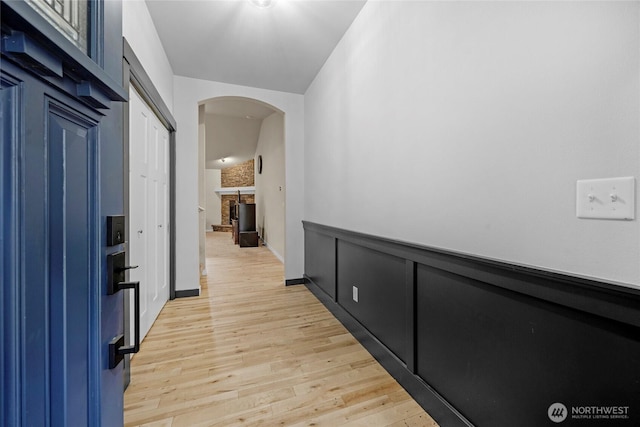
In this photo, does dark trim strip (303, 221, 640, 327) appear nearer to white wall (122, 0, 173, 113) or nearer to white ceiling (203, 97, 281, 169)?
white wall (122, 0, 173, 113)

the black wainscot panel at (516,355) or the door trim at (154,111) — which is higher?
the door trim at (154,111)

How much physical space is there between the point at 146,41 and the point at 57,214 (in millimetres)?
2253

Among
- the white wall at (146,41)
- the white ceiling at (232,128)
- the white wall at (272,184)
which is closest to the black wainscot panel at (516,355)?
the white wall at (146,41)

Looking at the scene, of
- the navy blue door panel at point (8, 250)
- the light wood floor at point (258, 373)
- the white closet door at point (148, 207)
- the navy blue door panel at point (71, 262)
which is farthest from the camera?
the white closet door at point (148, 207)

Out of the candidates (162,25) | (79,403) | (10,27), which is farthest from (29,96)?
(162,25)

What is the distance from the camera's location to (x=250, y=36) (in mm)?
2521

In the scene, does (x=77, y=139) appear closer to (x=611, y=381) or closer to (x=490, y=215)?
(x=490, y=215)

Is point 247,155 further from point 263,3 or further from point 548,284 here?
point 548,284

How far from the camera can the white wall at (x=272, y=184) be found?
514 cm

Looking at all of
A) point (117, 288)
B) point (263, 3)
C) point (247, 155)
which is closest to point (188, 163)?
point (263, 3)

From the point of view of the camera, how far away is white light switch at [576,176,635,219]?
0.75 m

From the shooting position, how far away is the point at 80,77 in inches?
20.5

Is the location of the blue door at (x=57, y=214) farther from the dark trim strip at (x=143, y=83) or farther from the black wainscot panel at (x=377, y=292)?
the black wainscot panel at (x=377, y=292)

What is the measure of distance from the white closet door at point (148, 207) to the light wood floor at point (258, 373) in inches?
12.0
